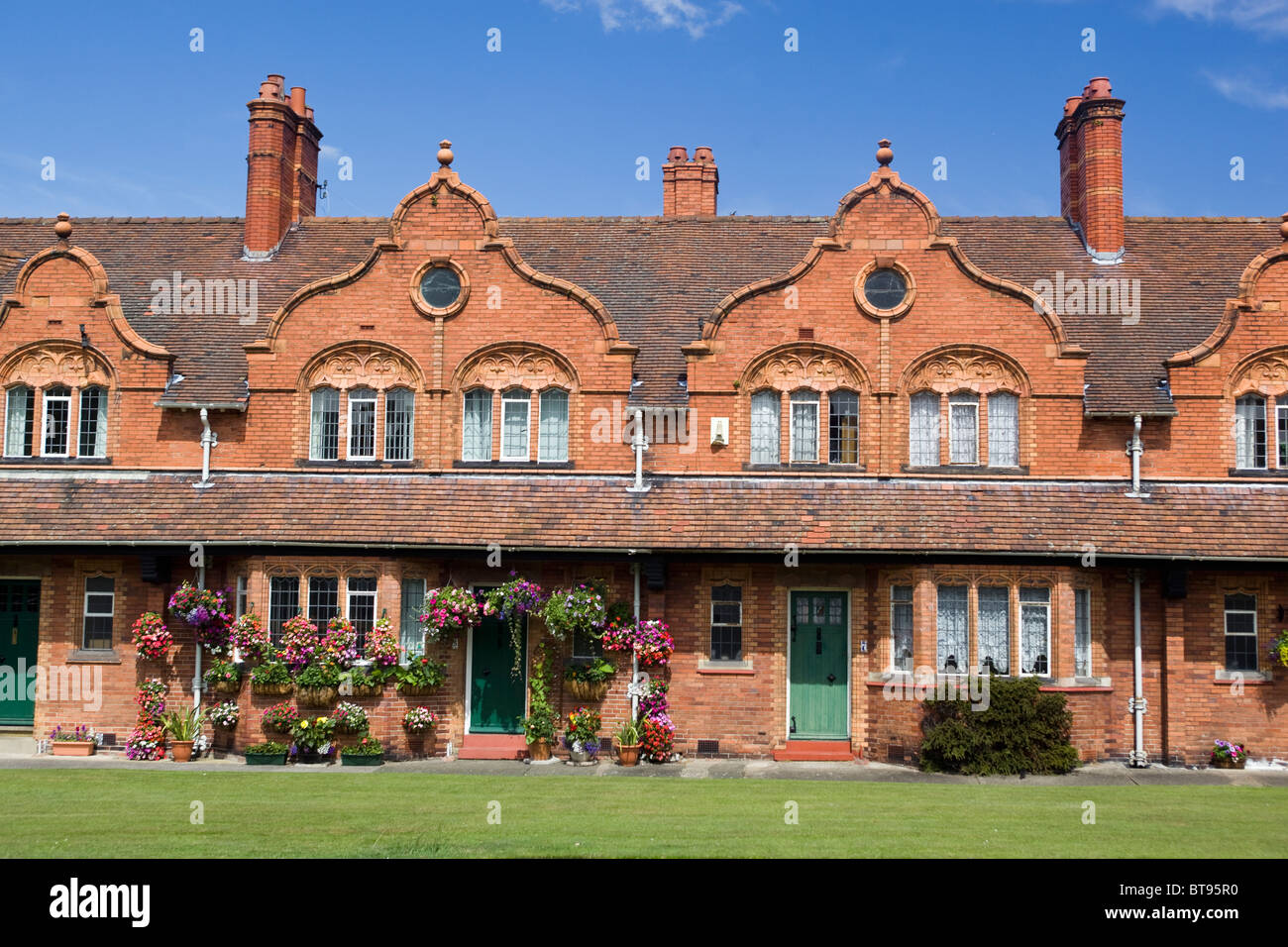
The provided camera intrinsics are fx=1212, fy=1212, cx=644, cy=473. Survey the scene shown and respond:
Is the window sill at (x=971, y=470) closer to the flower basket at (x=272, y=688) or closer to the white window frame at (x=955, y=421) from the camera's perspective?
the white window frame at (x=955, y=421)

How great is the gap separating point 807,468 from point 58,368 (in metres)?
13.2

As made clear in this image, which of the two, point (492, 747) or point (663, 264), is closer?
point (492, 747)

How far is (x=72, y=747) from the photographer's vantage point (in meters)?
19.4

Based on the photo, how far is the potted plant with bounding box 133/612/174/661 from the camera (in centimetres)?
1944

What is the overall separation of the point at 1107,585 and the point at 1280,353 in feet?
16.2

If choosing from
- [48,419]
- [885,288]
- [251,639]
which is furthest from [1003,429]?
[48,419]

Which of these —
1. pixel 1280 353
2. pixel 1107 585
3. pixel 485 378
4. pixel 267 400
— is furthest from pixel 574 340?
pixel 1280 353

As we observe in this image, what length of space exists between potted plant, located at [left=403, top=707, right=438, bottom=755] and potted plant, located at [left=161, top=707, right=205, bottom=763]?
342 centimetres

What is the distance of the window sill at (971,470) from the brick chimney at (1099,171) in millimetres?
6267

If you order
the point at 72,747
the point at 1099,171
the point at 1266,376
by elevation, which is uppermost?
A: the point at 1099,171

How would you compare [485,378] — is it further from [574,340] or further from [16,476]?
[16,476]

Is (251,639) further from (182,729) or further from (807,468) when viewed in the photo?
(807,468)

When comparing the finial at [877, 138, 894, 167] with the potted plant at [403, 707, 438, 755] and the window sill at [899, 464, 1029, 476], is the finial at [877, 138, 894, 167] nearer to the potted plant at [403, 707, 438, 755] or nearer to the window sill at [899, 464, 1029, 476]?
the window sill at [899, 464, 1029, 476]

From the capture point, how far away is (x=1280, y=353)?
65.6 feet
